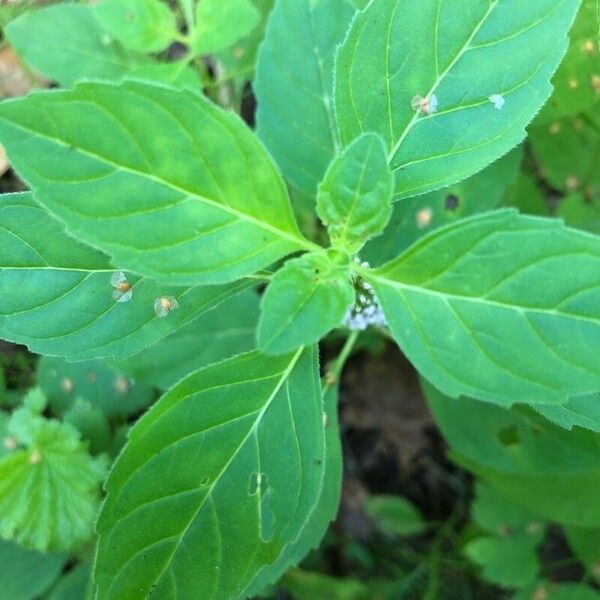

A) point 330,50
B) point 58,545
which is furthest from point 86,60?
point 58,545

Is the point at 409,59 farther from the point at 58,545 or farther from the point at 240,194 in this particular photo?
the point at 58,545

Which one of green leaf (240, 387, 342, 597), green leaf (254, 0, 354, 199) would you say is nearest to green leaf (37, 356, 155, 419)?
green leaf (240, 387, 342, 597)

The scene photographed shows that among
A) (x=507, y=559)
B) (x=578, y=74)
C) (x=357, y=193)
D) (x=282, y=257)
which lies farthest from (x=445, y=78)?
(x=507, y=559)

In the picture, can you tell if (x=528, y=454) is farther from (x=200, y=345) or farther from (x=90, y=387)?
(x=90, y=387)

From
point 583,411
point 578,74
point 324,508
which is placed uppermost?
point 578,74

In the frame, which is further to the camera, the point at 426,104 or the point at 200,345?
the point at 200,345

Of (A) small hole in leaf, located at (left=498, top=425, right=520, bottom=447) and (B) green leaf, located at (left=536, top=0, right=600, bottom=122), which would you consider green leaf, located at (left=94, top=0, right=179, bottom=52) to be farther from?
(A) small hole in leaf, located at (left=498, top=425, right=520, bottom=447)
